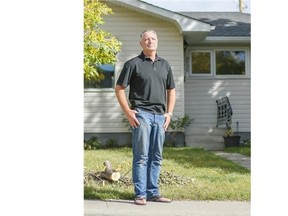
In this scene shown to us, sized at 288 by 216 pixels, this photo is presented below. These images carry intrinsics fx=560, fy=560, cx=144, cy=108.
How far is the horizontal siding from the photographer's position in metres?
15.4

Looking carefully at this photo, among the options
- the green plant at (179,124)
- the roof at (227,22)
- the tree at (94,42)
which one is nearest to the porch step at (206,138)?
the green plant at (179,124)

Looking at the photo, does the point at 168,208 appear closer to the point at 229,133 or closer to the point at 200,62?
the point at 229,133

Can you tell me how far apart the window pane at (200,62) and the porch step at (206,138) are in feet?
→ 6.44

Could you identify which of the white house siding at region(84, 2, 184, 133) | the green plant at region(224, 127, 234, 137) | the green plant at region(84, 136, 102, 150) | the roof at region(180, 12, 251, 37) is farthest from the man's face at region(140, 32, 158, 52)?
the roof at region(180, 12, 251, 37)

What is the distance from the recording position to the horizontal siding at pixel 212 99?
15.4 metres

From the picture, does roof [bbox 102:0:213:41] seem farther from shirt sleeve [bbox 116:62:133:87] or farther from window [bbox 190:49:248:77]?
shirt sleeve [bbox 116:62:133:87]

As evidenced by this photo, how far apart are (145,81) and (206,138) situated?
8.84 m

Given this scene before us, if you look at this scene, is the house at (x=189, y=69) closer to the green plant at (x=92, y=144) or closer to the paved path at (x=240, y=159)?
the green plant at (x=92, y=144)

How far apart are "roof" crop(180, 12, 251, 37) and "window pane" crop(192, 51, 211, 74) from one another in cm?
69
